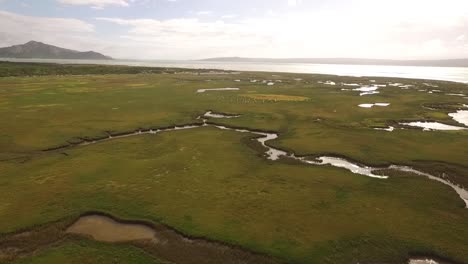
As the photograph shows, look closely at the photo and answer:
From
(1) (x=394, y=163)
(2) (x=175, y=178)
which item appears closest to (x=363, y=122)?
(1) (x=394, y=163)

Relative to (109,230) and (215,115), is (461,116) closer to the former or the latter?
(215,115)

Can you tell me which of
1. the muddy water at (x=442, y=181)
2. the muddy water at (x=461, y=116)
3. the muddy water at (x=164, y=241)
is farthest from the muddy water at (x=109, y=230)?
the muddy water at (x=461, y=116)

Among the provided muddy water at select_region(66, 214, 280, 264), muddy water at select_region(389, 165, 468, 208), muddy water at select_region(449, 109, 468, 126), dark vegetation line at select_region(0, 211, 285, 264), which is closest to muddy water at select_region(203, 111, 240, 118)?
muddy water at select_region(389, 165, 468, 208)

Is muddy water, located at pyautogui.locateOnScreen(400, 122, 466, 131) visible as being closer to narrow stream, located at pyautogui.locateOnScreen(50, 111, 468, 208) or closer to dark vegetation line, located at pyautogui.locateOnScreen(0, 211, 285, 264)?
narrow stream, located at pyautogui.locateOnScreen(50, 111, 468, 208)

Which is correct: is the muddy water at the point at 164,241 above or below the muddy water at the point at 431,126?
below

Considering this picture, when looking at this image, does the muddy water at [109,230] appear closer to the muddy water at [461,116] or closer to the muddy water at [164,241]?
the muddy water at [164,241]

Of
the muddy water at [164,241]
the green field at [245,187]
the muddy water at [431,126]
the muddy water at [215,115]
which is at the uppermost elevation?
the muddy water at [215,115]

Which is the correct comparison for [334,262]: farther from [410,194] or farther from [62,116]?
[62,116]

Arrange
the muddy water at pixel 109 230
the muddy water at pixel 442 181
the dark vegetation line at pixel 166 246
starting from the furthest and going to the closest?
1. the muddy water at pixel 442 181
2. the muddy water at pixel 109 230
3. the dark vegetation line at pixel 166 246
